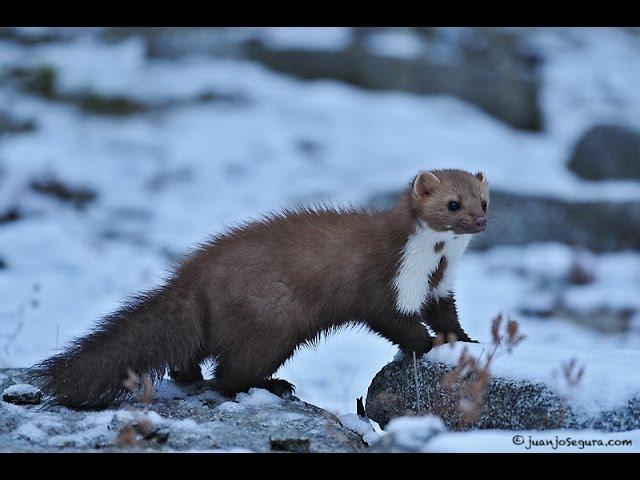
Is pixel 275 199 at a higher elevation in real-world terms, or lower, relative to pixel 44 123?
lower

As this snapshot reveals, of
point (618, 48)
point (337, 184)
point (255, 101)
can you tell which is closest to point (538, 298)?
point (337, 184)

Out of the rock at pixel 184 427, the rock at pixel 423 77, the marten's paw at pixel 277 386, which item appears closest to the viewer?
the rock at pixel 184 427

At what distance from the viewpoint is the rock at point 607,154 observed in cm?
1310

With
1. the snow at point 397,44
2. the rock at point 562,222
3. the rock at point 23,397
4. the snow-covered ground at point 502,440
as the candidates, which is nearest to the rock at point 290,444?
the snow-covered ground at point 502,440

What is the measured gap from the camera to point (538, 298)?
32.4ft

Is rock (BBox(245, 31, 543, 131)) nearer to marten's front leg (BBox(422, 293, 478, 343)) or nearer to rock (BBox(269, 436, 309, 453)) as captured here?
marten's front leg (BBox(422, 293, 478, 343))

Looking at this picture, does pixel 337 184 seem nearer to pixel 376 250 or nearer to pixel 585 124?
pixel 585 124

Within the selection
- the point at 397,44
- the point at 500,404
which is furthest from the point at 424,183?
the point at 397,44

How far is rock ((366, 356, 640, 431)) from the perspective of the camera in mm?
4809

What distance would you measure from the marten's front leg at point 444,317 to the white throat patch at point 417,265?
249mm

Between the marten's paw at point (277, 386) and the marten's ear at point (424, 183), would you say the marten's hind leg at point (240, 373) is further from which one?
the marten's ear at point (424, 183)

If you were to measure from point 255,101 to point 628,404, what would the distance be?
9938 millimetres

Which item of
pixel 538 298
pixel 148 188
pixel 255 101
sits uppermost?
pixel 255 101

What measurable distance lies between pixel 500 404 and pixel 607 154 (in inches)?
354
